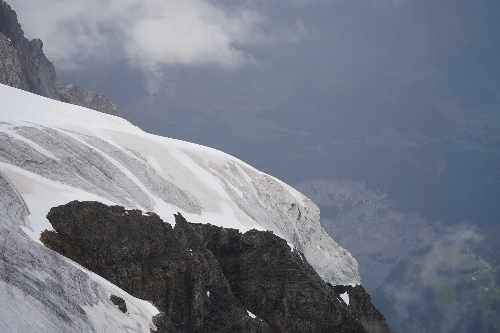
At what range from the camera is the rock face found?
29.0 metres

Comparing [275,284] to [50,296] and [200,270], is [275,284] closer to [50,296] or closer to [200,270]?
[200,270]

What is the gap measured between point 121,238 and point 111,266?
A: 67.7 inches

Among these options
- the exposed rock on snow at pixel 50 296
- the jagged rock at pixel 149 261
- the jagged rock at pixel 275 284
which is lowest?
the exposed rock on snow at pixel 50 296

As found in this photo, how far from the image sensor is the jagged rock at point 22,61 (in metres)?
135

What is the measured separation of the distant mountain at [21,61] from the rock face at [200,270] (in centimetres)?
10963

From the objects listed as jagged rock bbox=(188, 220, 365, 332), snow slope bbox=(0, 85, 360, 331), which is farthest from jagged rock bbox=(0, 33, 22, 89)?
jagged rock bbox=(188, 220, 365, 332)

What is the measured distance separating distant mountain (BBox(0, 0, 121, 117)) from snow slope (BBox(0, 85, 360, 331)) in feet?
243

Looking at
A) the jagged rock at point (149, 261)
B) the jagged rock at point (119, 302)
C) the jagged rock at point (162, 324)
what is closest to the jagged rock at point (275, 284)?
the jagged rock at point (149, 261)

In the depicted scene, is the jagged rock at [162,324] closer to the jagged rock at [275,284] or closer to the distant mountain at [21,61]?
the jagged rock at [275,284]

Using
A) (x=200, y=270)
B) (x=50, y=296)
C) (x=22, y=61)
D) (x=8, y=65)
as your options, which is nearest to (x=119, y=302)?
(x=50, y=296)

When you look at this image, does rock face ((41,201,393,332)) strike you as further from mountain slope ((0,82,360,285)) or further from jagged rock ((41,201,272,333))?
mountain slope ((0,82,360,285))

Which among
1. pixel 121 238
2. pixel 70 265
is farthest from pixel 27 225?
pixel 121 238

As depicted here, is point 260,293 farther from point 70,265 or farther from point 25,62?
point 25,62

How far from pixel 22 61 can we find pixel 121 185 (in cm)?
13296
